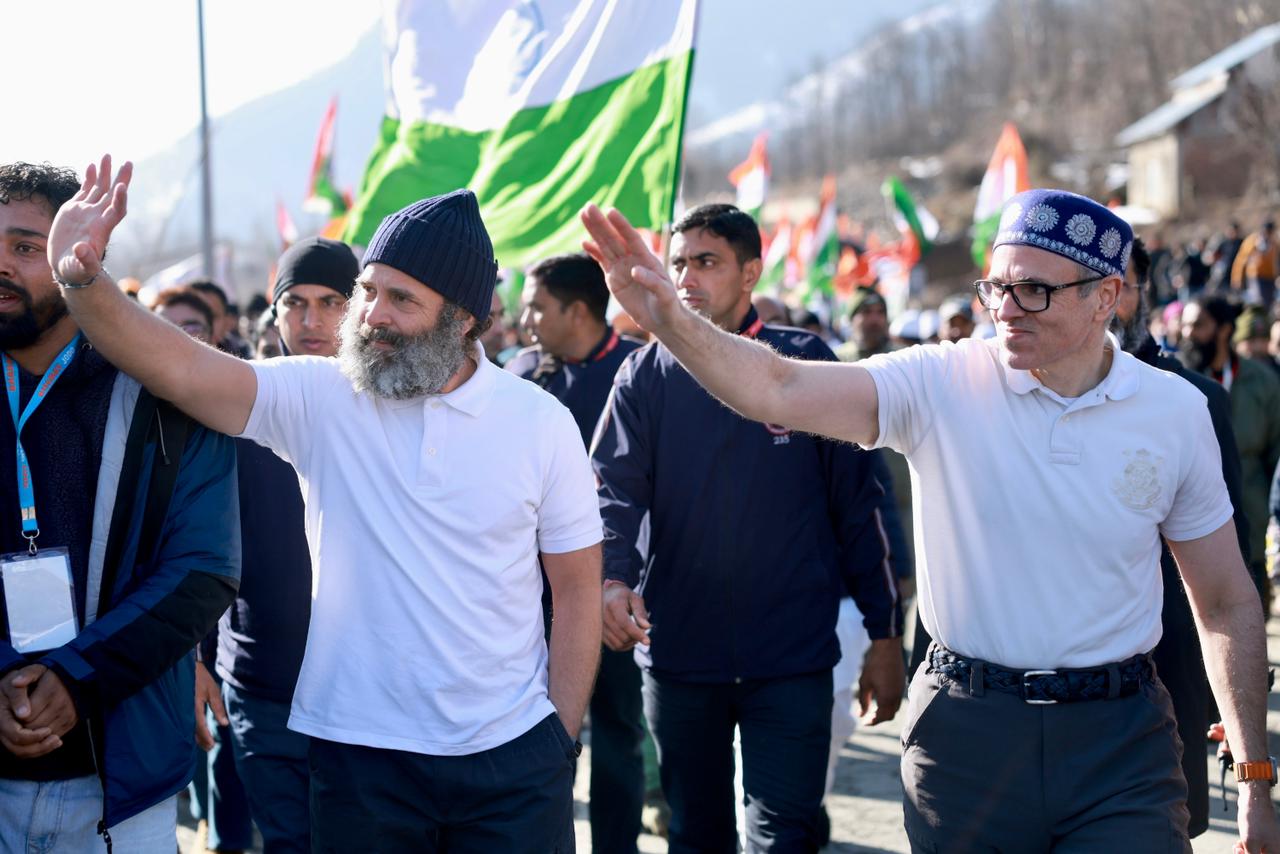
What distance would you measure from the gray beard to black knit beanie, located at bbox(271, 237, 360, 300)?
1467 mm

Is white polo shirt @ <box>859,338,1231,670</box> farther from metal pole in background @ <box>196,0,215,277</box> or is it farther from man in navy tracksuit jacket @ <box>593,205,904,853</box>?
metal pole in background @ <box>196,0,215,277</box>

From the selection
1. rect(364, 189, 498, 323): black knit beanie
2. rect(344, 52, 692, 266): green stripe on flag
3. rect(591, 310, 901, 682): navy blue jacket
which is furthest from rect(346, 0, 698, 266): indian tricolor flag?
rect(364, 189, 498, 323): black knit beanie

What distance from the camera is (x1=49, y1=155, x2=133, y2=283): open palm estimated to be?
2891mm

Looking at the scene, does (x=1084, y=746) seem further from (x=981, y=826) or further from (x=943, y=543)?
(x=943, y=543)

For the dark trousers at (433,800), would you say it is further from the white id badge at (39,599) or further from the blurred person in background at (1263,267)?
the blurred person in background at (1263,267)

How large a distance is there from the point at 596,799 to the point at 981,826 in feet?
7.89

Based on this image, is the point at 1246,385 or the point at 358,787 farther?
the point at 1246,385

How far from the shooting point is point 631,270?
10.3 ft

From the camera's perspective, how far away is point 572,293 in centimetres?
645

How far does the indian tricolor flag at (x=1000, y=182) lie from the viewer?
14.8 metres

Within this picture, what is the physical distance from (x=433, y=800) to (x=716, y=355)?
4.15 ft

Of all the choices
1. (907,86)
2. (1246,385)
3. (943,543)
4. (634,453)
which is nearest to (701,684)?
(634,453)

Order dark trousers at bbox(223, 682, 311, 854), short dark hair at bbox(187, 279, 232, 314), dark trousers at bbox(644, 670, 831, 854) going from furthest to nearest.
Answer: short dark hair at bbox(187, 279, 232, 314) → dark trousers at bbox(644, 670, 831, 854) → dark trousers at bbox(223, 682, 311, 854)

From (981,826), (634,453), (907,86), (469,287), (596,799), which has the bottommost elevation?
(596,799)
